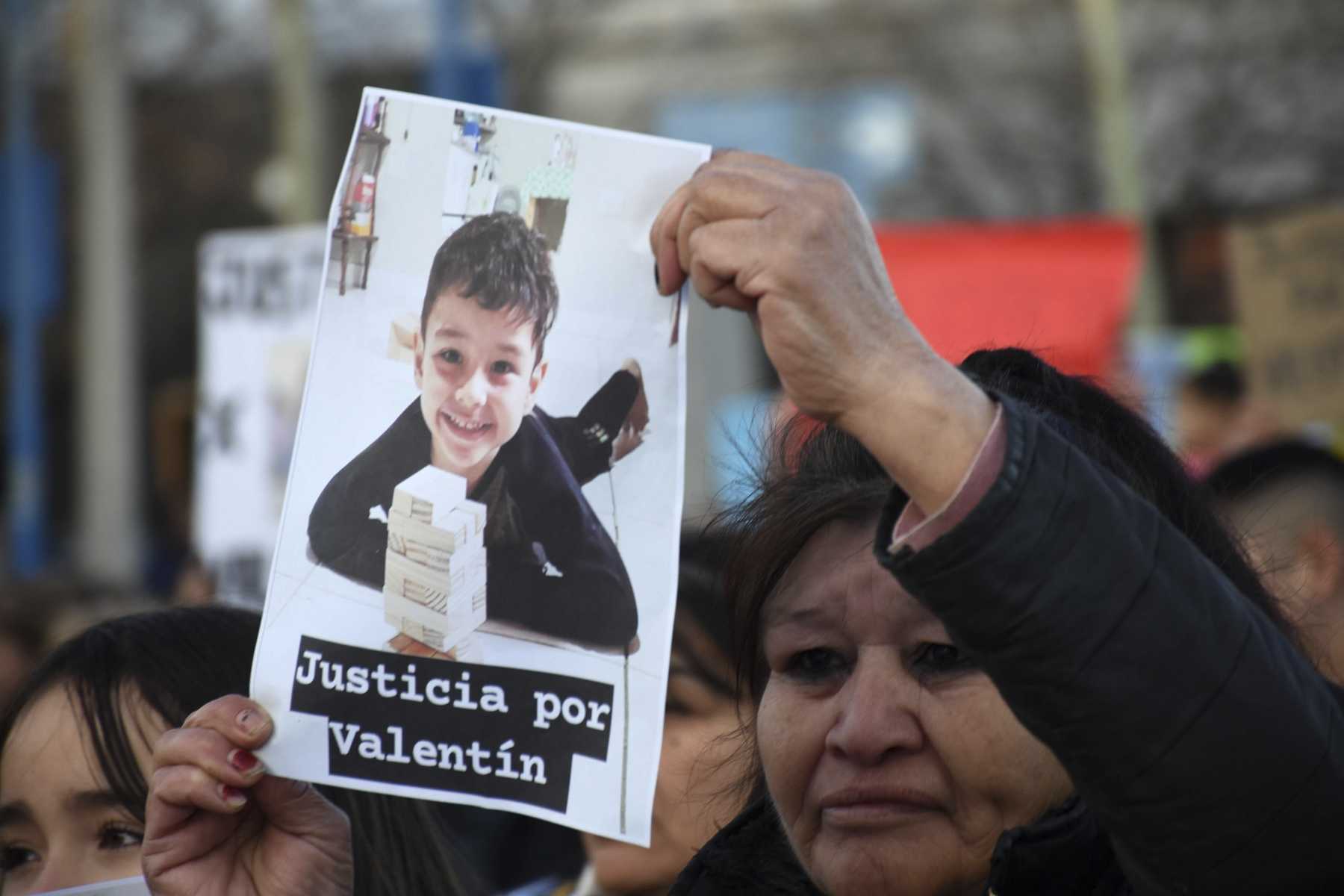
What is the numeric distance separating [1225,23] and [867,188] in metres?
3.48

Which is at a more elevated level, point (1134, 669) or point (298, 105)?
point (298, 105)

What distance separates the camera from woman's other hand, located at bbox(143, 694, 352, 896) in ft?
5.96

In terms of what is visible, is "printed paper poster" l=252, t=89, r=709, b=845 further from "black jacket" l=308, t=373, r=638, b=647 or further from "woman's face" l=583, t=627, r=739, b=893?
"woman's face" l=583, t=627, r=739, b=893

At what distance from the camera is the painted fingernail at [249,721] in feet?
5.87

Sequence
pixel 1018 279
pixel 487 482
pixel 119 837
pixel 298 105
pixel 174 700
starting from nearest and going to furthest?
pixel 487 482 → pixel 119 837 → pixel 174 700 → pixel 1018 279 → pixel 298 105

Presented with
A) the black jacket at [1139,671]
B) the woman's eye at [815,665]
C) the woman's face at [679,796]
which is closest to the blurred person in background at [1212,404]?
the woman's face at [679,796]

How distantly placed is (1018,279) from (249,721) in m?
6.47

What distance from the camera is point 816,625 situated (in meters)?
1.78

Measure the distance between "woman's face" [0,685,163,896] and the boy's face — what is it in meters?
0.74

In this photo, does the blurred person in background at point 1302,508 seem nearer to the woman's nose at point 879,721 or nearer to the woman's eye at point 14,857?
the woman's nose at point 879,721

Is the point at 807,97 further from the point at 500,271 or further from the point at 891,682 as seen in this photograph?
the point at 891,682

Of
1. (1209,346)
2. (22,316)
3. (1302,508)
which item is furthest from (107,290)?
(1302,508)

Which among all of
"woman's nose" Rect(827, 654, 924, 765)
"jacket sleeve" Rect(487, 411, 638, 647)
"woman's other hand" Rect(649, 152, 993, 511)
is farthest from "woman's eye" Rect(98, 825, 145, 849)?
"woman's other hand" Rect(649, 152, 993, 511)

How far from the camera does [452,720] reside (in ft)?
5.83
